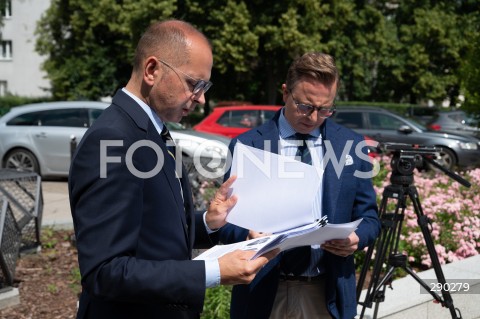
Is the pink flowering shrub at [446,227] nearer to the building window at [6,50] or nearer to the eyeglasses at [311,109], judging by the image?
the eyeglasses at [311,109]

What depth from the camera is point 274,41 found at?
1056 inches

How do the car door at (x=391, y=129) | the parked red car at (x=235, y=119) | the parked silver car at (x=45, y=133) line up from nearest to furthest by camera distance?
the parked silver car at (x=45, y=133)
the parked red car at (x=235, y=119)
the car door at (x=391, y=129)

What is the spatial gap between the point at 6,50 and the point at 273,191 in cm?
4816

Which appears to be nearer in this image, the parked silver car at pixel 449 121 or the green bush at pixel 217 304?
the green bush at pixel 217 304

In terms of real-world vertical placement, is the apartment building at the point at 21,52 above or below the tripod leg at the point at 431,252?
below

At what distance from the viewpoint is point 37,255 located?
6578 mm

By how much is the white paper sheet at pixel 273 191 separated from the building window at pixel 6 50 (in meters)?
47.5

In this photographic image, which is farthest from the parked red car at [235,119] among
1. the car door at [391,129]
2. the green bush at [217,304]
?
the green bush at [217,304]

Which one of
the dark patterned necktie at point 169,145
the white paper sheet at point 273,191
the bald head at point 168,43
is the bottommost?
the white paper sheet at point 273,191

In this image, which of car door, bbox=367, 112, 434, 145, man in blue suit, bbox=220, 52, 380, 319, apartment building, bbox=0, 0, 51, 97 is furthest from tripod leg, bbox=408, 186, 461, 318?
apartment building, bbox=0, 0, 51, 97

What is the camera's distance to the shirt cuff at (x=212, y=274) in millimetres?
1837

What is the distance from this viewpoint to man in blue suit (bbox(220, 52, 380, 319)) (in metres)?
2.74

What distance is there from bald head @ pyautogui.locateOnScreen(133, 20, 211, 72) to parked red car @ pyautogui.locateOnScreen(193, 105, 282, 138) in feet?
40.7

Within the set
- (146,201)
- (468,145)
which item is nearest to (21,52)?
(468,145)
